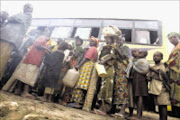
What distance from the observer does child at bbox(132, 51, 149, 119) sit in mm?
2080

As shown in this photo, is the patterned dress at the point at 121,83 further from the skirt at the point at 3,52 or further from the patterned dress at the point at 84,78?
the skirt at the point at 3,52

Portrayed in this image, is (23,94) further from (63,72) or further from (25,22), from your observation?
(25,22)

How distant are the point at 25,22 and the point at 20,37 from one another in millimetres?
351

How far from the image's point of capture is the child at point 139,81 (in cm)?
208

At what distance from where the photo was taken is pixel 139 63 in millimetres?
2291

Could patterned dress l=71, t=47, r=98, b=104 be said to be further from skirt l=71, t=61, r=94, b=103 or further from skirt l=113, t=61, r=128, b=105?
skirt l=113, t=61, r=128, b=105

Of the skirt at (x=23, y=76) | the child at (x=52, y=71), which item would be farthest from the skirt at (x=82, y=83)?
the skirt at (x=23, y=76)

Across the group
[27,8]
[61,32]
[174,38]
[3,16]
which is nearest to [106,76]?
[174,38]

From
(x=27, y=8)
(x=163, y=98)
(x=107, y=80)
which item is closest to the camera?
(x=163, y=98)

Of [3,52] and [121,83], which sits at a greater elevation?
[3,52]

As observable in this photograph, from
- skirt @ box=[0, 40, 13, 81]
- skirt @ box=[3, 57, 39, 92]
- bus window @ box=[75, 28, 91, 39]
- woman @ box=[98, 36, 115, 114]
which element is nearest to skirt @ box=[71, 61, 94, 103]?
woman @ box=[98, 36, 115, 114]

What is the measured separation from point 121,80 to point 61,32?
574 centimetres

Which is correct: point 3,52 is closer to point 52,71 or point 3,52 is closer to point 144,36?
point 52,71

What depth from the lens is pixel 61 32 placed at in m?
7.14
